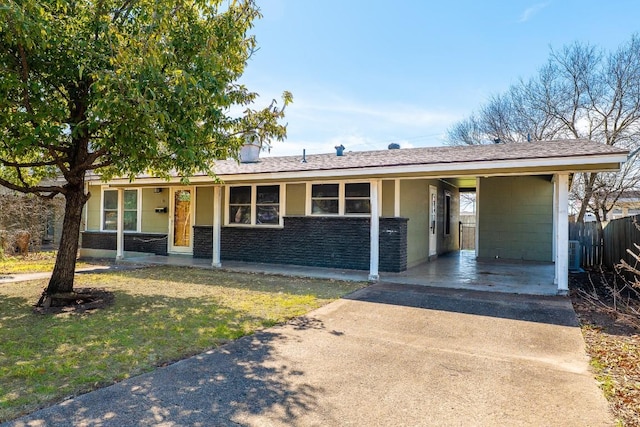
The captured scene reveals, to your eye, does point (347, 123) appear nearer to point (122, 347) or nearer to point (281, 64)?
point (281, 64)

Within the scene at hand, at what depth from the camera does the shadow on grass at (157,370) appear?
2959mm

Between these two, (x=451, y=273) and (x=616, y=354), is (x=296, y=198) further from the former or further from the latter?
(x=616, y=354)

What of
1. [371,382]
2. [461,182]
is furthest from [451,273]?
[371,382]

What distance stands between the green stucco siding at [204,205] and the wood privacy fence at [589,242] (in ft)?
38.2

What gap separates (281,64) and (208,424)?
10229 mm

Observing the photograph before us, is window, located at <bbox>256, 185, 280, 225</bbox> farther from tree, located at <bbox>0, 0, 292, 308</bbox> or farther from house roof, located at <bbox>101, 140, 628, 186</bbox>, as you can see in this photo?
tree, located at <bbox>0, 0, 292, 308</bbox>

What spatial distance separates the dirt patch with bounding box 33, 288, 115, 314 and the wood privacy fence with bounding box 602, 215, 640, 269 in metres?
9.63

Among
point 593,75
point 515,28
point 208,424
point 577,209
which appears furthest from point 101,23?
point 577,209

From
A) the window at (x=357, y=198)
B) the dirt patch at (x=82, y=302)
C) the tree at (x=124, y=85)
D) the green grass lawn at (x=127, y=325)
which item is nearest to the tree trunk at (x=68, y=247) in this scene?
the tree at (x=124, y=85)

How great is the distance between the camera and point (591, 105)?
1967cm

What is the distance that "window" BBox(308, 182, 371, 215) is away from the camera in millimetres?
10477

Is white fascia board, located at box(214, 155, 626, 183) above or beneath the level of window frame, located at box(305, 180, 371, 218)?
above

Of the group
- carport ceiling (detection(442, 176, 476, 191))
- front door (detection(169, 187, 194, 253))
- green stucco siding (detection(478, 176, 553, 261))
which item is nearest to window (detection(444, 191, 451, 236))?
carport ceiling (detection(442, 176, 476, 191))

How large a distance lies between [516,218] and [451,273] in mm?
4841
